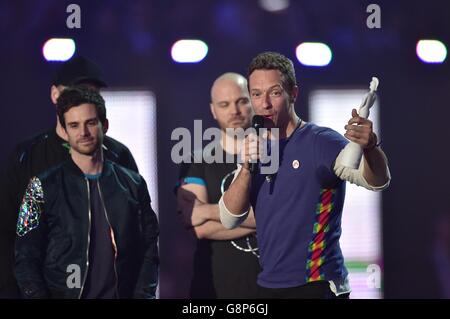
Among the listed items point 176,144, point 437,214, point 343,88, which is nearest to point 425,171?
point 437,214

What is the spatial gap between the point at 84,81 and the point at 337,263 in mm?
1704

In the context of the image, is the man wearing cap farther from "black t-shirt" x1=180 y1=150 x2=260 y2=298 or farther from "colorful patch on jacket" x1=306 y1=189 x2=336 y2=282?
"colorful patch on jacket" x1=306 y1=189 x2=336 y2=282

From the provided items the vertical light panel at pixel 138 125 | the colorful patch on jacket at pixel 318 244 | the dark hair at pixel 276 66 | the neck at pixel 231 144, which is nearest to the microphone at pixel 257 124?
the dark hair at pixel 276 66

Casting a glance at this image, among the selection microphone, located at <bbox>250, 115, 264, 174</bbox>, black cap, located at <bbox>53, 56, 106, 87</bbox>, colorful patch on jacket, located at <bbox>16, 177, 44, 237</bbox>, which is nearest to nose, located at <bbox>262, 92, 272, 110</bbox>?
microphone, located at <bbox>250, 115, 264, 174</bbox>

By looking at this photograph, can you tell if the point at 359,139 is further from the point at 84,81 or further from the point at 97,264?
the point at 84,81

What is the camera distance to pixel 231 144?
4.38 metres

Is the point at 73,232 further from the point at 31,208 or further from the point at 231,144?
the point at 231,144

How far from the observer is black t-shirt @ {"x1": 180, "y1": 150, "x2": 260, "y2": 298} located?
4242mm

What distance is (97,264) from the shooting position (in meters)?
3.88

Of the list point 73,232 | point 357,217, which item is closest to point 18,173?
point 73,232

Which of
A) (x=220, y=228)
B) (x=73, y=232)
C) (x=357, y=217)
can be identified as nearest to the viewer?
(x=73, y=232)

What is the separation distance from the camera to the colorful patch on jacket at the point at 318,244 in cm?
335

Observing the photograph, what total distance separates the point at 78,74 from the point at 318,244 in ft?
5.61
